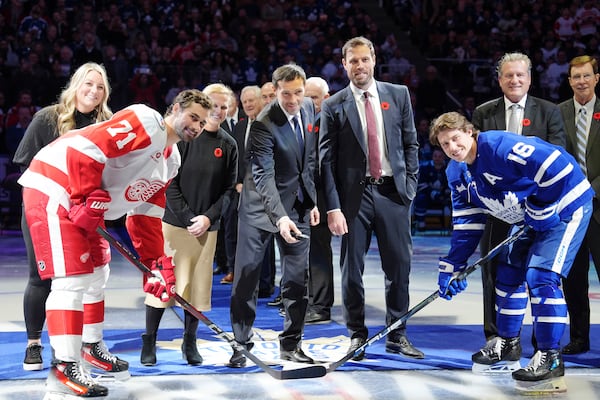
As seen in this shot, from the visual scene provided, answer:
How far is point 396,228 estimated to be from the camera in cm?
474

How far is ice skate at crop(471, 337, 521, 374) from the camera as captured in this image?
436 cm

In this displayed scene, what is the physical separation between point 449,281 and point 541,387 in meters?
0.69

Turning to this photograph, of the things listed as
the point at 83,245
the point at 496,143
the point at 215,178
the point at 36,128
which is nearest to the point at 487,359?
the point at 496,143

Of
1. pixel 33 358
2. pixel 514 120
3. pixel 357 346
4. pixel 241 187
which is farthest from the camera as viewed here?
pixel 241 187

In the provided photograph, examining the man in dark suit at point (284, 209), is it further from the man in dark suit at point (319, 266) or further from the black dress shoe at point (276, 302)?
the black dress shoe at point (276, 302)

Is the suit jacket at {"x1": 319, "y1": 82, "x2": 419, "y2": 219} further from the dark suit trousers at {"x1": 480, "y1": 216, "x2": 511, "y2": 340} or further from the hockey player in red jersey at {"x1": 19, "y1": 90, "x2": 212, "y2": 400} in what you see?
the hockey player in red jersey at {"x1": 19, "y1": 90, "x2": 212, "y2": 400}

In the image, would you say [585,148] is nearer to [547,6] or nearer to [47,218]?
[47,218]

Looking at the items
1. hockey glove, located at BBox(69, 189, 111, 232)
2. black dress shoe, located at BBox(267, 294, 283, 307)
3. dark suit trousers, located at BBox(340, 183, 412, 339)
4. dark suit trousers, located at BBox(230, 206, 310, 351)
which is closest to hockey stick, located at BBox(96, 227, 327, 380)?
hockey glove, located at BBox(69, 189, 111, 232)

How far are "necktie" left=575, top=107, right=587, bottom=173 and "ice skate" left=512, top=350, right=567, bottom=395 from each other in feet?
4.18

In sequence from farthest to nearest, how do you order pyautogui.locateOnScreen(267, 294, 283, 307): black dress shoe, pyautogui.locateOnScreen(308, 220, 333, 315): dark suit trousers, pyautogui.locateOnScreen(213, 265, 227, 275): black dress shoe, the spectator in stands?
the spectator in stands < pyautogui.locateOnScreen(213, 265, 227, 275): black dress shoe < pyautogui.locateOnScreen(267, 294, 283, 307): black dress shoe < pyautogui.locateOnScreen(308, 220, 333, 315): dark suit trousers

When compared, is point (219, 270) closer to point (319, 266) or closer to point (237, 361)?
point (319, 266)

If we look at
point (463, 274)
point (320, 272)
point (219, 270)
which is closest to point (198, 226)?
point (463, 274)

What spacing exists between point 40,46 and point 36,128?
7.16 metres

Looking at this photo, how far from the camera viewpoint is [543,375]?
4.05m
